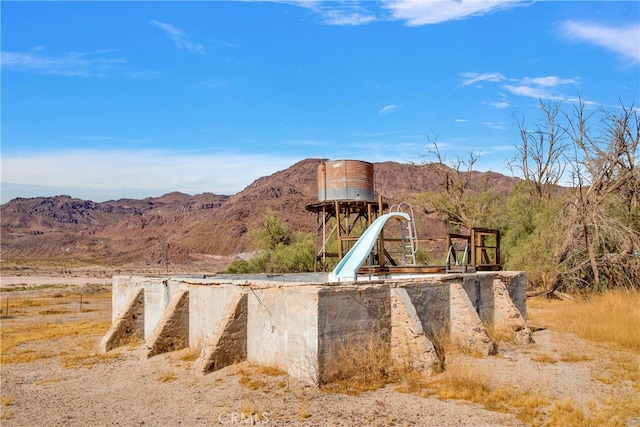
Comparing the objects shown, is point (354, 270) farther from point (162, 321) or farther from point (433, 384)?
point (162, 321)

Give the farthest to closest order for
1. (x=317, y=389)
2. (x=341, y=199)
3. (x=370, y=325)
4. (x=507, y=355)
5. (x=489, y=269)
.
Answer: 1. (x=341, y=199)
2. (x=489, y=269)
3. (x=507, y=355)
4. (x=370, y=325)
5. (x=317, y=389)

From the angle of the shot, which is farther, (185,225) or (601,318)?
(185,225)

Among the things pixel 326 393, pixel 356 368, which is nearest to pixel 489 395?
pixel 356 368

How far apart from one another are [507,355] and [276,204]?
303 ft

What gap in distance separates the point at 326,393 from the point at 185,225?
448ft

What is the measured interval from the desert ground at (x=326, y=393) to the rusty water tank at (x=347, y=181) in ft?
33.5

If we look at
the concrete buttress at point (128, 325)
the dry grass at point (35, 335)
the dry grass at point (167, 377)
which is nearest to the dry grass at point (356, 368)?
the dry grass at point (167, 377)

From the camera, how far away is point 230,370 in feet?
32.1

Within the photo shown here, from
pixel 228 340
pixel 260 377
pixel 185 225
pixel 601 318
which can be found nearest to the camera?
pixel 260 377

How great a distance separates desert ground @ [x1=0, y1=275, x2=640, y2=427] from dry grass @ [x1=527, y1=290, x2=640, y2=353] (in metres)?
0.57

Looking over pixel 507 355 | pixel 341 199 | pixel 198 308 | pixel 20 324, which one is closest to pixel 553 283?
pixel 341 199

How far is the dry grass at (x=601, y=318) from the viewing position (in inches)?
480

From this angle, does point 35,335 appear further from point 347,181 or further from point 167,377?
point 347,181

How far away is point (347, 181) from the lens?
2116 cm
